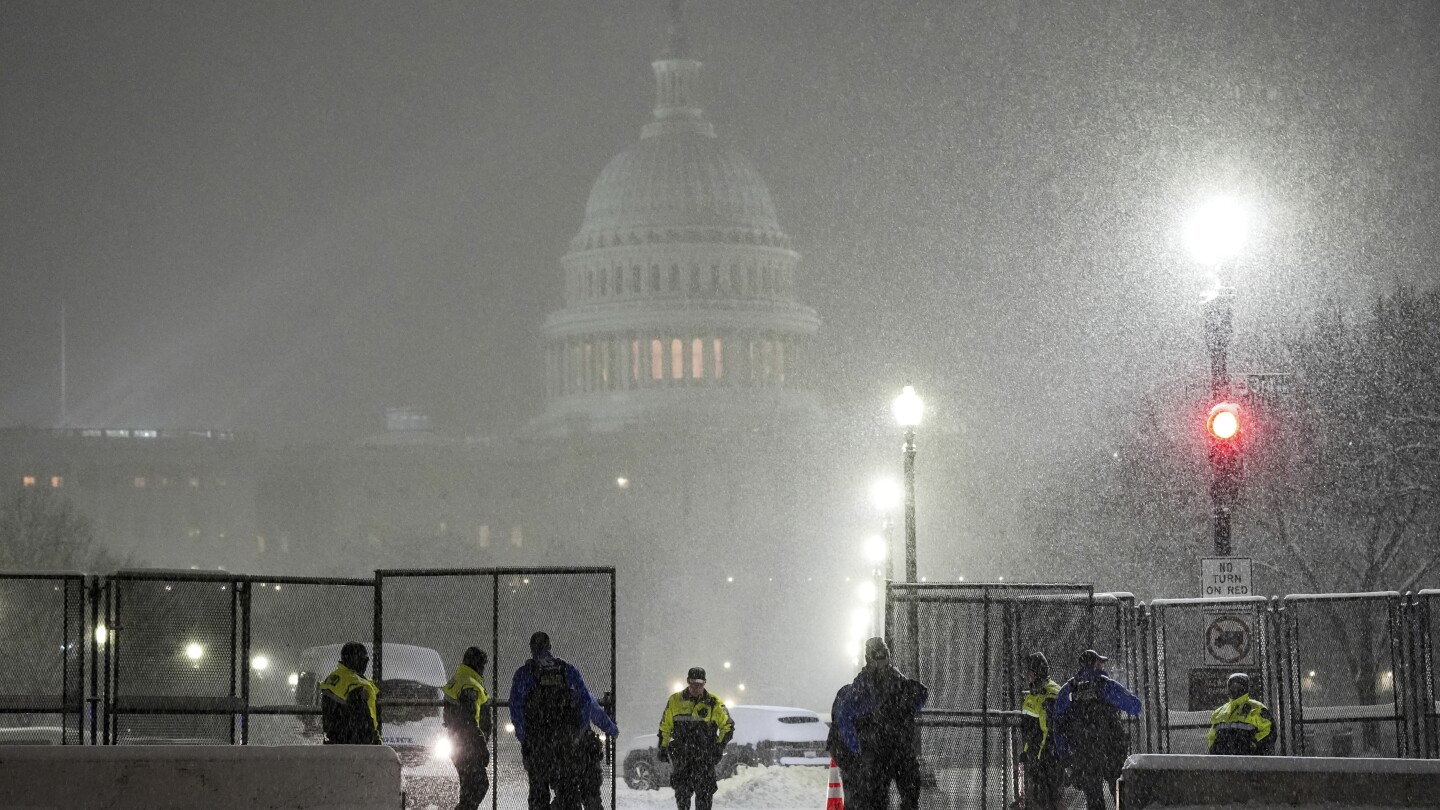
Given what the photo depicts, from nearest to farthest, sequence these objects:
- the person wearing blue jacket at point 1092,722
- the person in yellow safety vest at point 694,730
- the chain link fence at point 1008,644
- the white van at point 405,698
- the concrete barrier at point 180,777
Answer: the concrete barrier at point 180,777
the person wearing blue jacket at point 1092,722
the person in yellow safety vest at point 694,730
the chain link fence at point 1008,644
the white van at point 405,698

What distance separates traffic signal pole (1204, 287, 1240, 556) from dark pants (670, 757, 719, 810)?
523 cm

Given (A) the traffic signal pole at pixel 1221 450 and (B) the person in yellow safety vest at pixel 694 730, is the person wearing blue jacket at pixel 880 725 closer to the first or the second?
(B) the person in yellow safety vest at pixel 694 730

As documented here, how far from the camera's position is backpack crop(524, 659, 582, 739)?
1748 centimetres

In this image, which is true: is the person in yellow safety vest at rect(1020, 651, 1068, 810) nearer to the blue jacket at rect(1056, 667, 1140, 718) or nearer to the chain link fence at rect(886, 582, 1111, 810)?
the blue jacket at rect(1056, 667, 1140, 718)

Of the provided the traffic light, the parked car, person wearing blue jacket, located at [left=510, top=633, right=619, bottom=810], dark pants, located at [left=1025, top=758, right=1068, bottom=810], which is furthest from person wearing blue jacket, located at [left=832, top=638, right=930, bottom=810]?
the parked car

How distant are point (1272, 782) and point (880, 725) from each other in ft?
9.73

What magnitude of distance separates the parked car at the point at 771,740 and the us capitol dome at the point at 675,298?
109 m

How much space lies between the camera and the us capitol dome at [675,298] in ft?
516

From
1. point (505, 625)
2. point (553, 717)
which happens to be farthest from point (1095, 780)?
point (505, 625)

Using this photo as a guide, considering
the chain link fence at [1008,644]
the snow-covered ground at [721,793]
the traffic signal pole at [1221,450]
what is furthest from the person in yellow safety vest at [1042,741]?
the snow-covered ground at [721,793]

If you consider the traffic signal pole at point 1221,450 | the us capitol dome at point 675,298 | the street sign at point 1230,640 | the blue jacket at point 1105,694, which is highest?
the us capitol dome at point 675,298

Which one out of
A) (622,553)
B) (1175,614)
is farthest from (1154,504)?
(622,553)

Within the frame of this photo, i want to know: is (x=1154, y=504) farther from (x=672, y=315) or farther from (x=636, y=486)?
(x=672, y=315)

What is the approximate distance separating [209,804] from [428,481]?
136612mm
